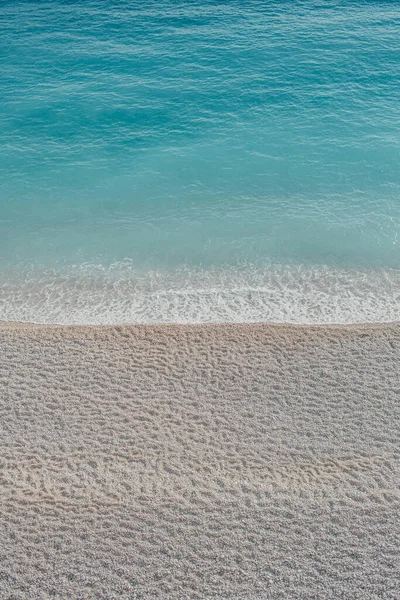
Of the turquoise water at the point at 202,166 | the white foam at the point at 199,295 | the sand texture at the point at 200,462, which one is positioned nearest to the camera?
the sand texture at the point at 200,462

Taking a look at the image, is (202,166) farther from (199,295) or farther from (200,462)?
(200,462)

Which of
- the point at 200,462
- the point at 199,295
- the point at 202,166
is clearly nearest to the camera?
the point at 200,462

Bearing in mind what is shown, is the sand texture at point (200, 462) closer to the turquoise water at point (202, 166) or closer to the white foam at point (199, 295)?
the white foam at point (199, 295)

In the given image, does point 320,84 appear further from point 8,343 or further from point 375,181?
point 8,343

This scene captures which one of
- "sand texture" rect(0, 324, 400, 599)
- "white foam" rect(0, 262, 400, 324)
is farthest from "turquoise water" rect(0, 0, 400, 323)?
"sand texture" rect(0, 324, 400, 599)

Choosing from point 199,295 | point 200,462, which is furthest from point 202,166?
point 200,462

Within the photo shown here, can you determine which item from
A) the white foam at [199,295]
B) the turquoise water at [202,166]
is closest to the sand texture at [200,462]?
the white foam at [199,295]
